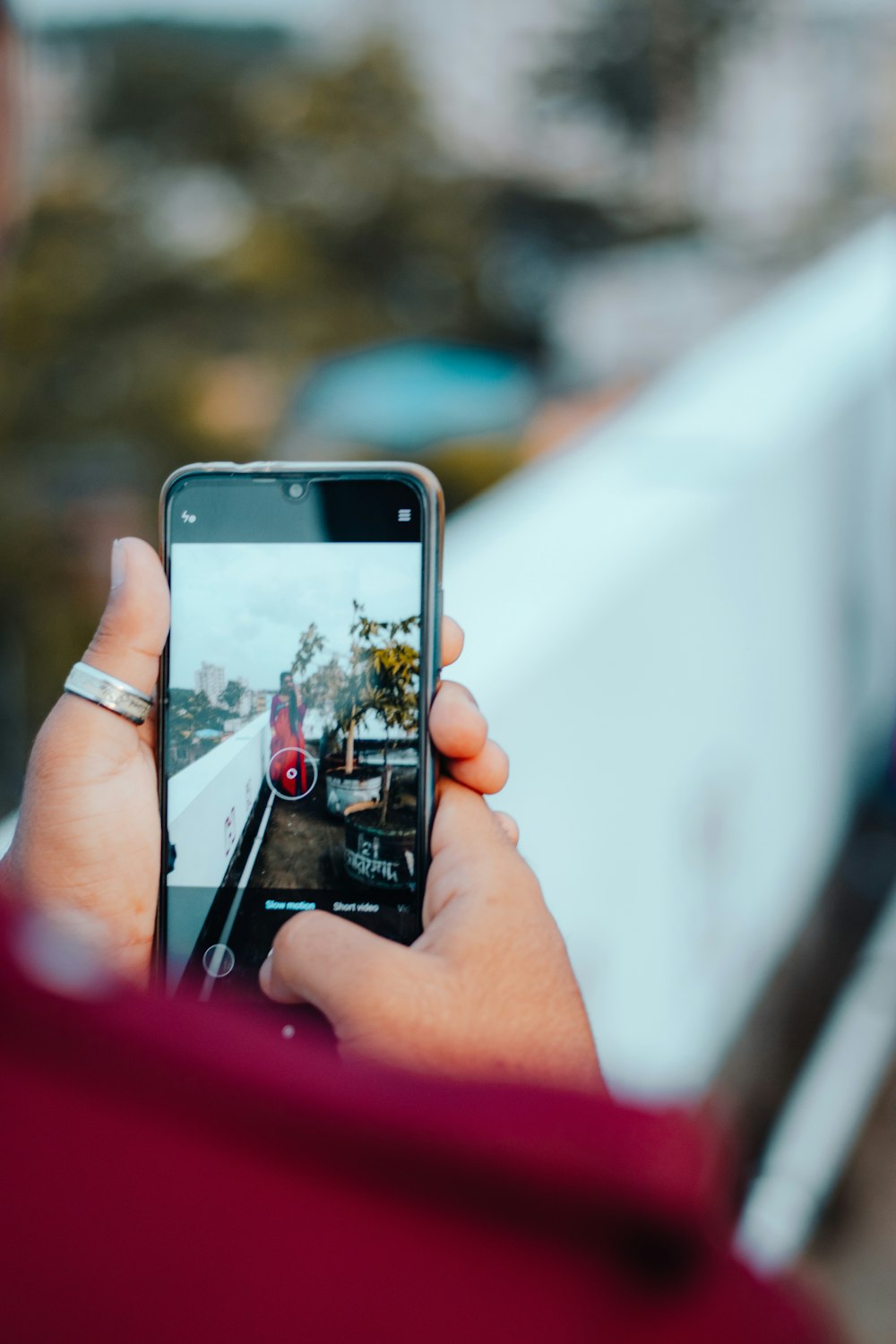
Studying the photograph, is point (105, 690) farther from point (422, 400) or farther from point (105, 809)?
point (422, 400)

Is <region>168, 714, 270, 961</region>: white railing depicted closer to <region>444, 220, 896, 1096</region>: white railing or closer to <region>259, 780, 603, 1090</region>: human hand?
<region>259, 780, 603, 1090</region>: human hand

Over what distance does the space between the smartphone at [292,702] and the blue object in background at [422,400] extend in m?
0.37

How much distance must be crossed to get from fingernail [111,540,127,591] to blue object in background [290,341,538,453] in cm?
40

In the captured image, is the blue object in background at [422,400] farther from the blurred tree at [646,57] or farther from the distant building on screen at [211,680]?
the blurred tree at [646,57]

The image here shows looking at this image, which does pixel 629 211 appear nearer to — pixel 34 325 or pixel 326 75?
pixel 34 325

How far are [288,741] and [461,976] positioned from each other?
0.13 metres

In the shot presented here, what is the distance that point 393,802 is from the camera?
591 mm

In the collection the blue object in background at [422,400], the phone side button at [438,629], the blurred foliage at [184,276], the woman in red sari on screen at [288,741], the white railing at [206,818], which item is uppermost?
the blurred foliage at [184,276]

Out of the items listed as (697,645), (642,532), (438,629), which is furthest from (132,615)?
(697,645)

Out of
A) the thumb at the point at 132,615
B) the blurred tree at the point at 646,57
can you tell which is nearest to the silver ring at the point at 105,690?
the thumb at the point at 132,615

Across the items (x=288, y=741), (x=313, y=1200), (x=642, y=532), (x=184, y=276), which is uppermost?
(x=184, y=276)

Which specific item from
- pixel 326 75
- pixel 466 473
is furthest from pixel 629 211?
pixel 326 75

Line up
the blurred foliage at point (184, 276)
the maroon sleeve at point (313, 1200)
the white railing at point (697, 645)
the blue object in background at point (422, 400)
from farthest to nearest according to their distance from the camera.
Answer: the white railing at point (697, 645) < the blurred foliage at point (184, 276) < the blue object in background at point (422, 400) < the maroon sleeve at point (313, 1200)

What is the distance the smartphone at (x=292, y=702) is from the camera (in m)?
0.57
